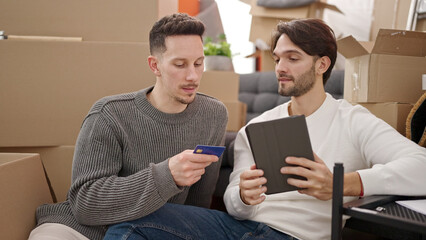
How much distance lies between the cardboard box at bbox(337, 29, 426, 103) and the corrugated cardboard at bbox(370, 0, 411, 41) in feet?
A: 2.10

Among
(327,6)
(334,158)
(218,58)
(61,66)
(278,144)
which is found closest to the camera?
(278,144)

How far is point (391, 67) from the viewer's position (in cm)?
140

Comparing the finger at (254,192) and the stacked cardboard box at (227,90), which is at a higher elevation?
the stacked cardboard box at (227,90)

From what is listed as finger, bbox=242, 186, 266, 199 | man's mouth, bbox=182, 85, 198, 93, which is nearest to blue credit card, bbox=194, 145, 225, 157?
finger, bbox=242, 186, 266, 199

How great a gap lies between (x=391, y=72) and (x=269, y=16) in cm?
134

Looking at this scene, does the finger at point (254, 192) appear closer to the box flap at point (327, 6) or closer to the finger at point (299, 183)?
the finger at point (299, 183)

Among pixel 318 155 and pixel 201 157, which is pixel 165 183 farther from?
pixel 318 155

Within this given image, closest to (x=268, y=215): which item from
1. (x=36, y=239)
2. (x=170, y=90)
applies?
(x=170, y=90)

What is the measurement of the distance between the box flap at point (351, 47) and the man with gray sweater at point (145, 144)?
0.46 m

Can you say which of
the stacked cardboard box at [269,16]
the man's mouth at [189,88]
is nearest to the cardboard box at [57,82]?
the man's mouth at [189,88]

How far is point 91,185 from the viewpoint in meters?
1.17

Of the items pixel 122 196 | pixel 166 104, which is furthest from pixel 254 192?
pixel 166 104

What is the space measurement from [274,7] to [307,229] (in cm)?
176

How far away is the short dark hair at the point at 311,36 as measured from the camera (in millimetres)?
1268
